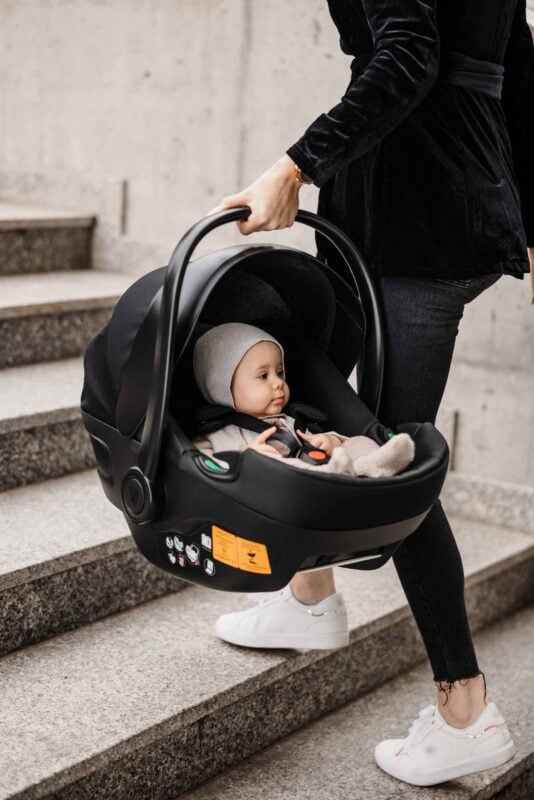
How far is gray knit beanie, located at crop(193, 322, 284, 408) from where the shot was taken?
5.91 feet

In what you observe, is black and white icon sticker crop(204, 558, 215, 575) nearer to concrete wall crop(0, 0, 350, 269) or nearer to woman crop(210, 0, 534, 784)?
woman crop(210, 0, 534, 784)

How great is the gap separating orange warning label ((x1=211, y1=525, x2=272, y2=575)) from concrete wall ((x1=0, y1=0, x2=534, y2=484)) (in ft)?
5.38

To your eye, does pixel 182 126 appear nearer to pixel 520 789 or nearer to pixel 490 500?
pixel 490 500

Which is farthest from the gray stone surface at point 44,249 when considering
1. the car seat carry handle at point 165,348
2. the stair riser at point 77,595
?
the car seat carry handle at point 165,348

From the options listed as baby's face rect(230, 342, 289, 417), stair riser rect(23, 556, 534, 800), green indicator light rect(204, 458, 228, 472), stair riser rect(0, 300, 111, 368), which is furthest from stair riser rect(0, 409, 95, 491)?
green indicator light rect(204, 458, 228, 472)

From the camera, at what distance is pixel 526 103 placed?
1958 millimetres

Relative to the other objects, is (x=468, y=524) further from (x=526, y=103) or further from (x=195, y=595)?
(x=526, y=103)

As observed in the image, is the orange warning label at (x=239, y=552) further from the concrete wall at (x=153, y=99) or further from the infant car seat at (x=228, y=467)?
the concrete wall at (x=153, y=99)

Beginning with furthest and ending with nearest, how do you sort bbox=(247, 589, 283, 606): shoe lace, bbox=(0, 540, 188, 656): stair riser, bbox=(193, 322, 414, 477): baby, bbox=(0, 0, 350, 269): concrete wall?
bbox=(0, 0, 350, 269): concrete wall → bbox=(247, 589, 283, 606): shoe lace → bbox=(0, 540, 188, 656): stair riser → bbox=(193, 322, 414, 477): baby

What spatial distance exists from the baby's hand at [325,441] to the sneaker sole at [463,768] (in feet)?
2.25

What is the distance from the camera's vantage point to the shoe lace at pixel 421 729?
2073mm

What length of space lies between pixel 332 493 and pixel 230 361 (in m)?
0.42

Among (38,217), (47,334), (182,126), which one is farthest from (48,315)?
(182,126)

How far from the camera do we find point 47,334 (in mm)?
3131
